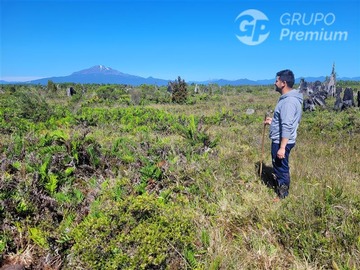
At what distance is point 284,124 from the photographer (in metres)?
4.11

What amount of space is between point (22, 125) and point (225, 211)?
260 inches

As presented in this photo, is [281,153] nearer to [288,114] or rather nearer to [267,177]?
[288,114]

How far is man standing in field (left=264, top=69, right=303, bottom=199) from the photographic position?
410cm

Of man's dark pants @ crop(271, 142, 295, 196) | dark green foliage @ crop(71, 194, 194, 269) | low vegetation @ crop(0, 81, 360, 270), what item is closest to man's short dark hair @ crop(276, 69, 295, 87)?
man's dark pants @ crop(271, 142, 295, 196)

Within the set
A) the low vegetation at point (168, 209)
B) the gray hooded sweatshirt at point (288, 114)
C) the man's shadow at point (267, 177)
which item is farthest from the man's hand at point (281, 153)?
the man's shadow at point (267, 177)

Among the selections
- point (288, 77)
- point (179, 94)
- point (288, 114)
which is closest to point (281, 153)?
point (288, 114)

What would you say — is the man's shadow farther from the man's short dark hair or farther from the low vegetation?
the man's short dark hair

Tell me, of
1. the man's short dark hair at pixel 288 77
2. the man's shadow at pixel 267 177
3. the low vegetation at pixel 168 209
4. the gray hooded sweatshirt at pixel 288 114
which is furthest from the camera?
the man's shadow at pixel 267 177

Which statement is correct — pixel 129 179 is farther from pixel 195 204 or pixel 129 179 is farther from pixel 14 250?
pixel 14 250

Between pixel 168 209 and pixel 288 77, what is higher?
pixel 288 77

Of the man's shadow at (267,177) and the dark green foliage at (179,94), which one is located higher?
the dark green foliage at (179,94)

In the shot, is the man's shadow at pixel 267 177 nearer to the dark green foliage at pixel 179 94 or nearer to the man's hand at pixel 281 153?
the man's hand at pixel 281 153

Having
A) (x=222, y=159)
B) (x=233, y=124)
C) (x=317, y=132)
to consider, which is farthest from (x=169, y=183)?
(x=233, y=124)

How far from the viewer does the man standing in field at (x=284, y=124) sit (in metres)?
4.10
